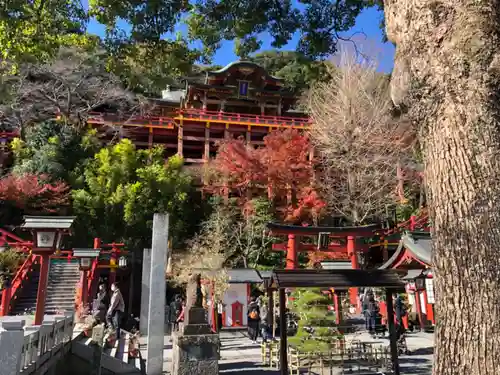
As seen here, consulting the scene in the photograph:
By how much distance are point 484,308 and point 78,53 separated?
26871 mm

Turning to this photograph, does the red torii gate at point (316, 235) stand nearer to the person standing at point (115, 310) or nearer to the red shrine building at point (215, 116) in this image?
the person standing at point (115, 310)

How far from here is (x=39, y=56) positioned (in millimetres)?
5719

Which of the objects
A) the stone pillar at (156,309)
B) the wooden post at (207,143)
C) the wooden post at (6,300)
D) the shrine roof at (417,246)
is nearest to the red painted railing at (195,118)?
the wooden post at (207,143)

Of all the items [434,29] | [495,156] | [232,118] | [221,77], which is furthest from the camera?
[221,77]

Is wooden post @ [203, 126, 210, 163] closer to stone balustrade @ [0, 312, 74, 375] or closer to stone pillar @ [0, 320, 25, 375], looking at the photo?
stone balustrade @ [0, 312, 74, 375]

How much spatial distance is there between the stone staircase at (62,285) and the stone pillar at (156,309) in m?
8.70

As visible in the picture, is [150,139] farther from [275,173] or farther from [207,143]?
[275,173]

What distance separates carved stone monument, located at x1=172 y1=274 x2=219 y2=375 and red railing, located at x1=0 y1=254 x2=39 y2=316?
9.41m

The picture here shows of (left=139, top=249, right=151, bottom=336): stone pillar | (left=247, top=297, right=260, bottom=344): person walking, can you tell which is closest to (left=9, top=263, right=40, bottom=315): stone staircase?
(left=139, top=249, right=151, bottom=336): stone pillar

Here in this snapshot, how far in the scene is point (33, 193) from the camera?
1839 cm

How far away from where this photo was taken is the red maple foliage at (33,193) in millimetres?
18094

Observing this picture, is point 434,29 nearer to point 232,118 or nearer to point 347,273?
point 347,273

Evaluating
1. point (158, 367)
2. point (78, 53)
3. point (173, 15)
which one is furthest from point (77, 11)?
point (78, 53)

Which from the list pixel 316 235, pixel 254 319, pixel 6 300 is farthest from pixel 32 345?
pixel 316 235
